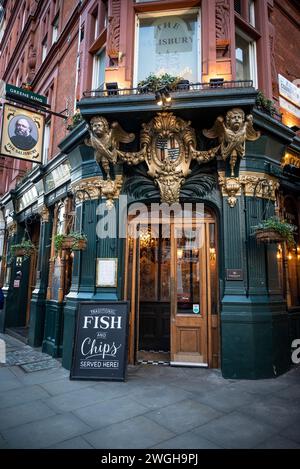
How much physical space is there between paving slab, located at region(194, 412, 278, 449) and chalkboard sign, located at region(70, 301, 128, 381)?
6.81ft

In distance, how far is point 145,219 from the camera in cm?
704

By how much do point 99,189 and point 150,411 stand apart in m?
4.48

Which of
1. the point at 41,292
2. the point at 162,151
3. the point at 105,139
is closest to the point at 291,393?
the point at 162,151

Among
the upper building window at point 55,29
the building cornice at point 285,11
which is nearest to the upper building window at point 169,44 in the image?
the building cornice at point 285,11

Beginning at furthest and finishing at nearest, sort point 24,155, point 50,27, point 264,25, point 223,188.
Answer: point 50,27, point 24,155, point 264,25, point 223,188

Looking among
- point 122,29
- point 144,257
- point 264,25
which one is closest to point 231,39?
point 264,25

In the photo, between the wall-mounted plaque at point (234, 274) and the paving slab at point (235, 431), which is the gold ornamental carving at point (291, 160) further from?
the paving slab at point (235, 431)

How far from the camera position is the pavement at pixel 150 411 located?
3473mm

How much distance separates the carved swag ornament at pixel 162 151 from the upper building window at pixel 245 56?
2.63 meters

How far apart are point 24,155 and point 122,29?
432cm

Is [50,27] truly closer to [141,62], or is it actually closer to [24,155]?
[24,155]

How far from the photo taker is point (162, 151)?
666 cm

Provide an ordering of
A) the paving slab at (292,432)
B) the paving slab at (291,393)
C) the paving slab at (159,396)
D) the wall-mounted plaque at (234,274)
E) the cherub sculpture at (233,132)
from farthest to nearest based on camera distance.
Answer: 1. the wall-mounted plaque at (234,274)
2. the cherub sculpture at (233,132)
3. the paving slab at (291,393)
4. the paving slab at (159,396)
5. the paving slab at (292,432)
